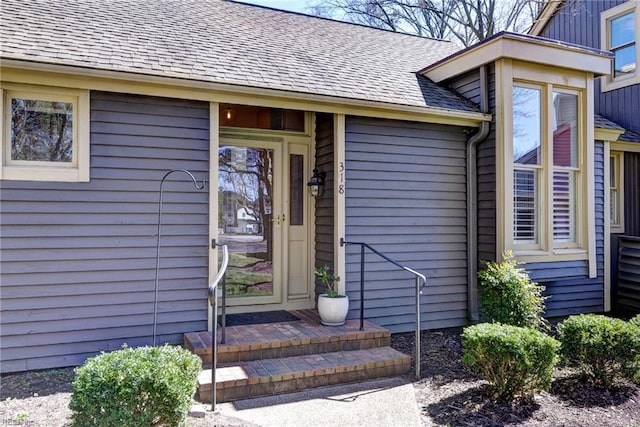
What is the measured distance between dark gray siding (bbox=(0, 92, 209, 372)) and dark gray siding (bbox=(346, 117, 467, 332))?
1.77 m

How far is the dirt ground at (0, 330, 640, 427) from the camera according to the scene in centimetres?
311

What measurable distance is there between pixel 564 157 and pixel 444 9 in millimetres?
10197

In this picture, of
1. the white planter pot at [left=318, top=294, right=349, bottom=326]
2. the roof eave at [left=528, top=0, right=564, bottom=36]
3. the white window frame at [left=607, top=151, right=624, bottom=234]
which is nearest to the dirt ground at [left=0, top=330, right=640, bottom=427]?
the white planter pot at [left=318, top=294, right=349, bottom=326]

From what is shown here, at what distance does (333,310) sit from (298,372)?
100cm

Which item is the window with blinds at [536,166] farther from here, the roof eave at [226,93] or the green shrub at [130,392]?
the green shrub at [130,392]

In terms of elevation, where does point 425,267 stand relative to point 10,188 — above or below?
below

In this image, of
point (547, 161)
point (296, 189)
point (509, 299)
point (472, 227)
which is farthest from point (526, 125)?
point (296, 189)

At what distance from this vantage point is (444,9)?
1401cm

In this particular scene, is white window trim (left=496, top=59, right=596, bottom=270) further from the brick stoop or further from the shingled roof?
the brick stoop

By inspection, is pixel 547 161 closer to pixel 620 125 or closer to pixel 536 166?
pixel 536 166

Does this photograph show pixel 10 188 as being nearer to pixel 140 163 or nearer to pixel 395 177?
pixel 140 163

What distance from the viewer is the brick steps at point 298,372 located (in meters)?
3.42

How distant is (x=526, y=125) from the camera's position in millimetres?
5469

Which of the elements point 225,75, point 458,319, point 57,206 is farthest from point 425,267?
point 57,206
